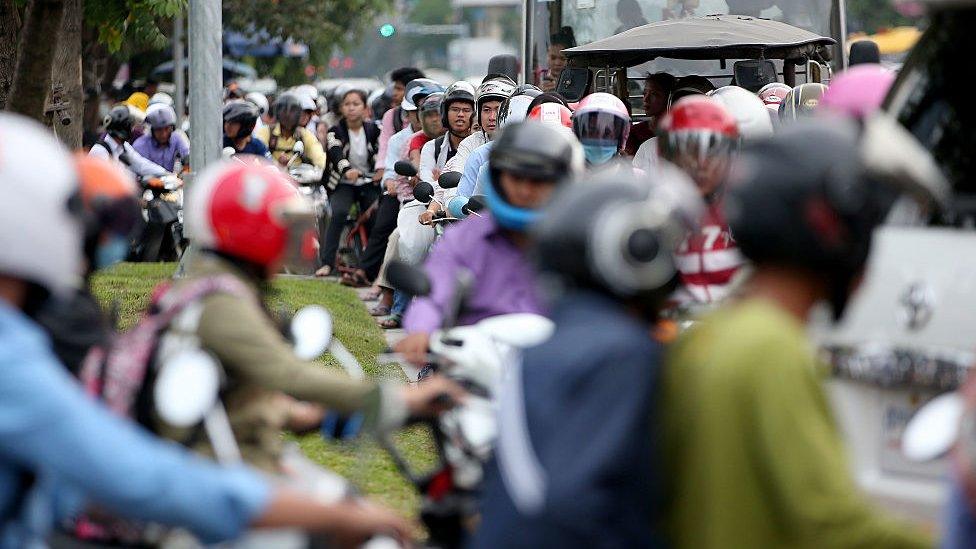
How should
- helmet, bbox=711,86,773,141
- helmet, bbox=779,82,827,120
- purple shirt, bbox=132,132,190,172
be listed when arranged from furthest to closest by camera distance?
purple shirt, bbox=132,132,190,172, helmet, bbox=779,82,827,120, helmet, bbox=711,86,773,141

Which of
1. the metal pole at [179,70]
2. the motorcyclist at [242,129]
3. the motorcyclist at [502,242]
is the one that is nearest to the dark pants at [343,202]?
the motorcyclist at [242,129]

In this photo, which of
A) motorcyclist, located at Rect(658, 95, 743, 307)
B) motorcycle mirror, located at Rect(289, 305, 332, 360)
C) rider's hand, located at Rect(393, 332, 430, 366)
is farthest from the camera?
motorcyclist, located at Rect(658, 95, 743, 307)

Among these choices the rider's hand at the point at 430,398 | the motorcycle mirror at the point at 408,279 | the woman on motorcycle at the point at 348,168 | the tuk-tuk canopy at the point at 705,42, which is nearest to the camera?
the rider's hand at the point at 430,398

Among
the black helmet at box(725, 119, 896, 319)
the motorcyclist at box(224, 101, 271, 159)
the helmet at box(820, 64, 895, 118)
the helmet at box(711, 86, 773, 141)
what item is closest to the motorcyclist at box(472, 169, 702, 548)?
the black helmet at box(725, 119, 896, 319)

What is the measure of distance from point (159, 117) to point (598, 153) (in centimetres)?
1026

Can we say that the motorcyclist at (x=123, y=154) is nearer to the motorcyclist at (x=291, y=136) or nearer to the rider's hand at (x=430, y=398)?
the motorcyclist at (x=291, y=136)

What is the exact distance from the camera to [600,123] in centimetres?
762

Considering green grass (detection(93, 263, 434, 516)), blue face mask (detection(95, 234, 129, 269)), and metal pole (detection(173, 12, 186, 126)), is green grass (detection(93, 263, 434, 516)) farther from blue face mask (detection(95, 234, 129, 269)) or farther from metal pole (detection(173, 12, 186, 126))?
metal pole (detection(173, 12, 186, 126))

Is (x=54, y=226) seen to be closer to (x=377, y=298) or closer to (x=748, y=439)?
(x=748, y=439)

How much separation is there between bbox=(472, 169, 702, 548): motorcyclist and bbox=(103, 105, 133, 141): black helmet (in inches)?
595

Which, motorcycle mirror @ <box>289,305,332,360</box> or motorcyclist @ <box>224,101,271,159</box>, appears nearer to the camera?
motorcycle mirror @ <box>289,305,332,360</box>

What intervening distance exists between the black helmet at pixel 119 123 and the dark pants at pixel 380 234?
121 inches

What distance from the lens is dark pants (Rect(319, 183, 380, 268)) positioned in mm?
17531

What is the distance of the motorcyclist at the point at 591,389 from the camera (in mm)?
3125
